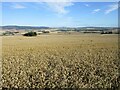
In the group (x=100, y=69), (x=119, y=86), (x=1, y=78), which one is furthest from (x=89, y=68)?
(x=1, y=78)

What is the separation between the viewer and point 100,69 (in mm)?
14922

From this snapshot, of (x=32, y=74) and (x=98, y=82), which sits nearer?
(x=98, y=82)

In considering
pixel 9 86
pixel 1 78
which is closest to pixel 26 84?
pixel 9 86

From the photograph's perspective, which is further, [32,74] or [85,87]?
[32,74]

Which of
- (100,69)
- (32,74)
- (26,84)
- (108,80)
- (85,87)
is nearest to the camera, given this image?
(85,87)

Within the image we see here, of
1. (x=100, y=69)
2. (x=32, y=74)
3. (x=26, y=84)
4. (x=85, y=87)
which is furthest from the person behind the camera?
(x=100, y=69)

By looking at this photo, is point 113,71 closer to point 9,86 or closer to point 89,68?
point 89,68

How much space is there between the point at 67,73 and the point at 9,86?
389 centimetres

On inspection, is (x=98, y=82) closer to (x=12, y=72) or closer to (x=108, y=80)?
(x=108, y=80)

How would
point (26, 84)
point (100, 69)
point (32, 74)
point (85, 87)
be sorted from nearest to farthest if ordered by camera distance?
point (85, 87) < point (26, 84) < point (32, 74) < point (100, 69)

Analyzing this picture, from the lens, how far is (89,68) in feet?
50.2

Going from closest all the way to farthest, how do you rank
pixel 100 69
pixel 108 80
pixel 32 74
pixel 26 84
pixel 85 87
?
pixel 85 87
pixel 26 84
pixel 108 80
pixel 32 74
pixel 100 69

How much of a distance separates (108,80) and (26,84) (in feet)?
13.4

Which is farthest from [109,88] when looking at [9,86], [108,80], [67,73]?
[9,86]
